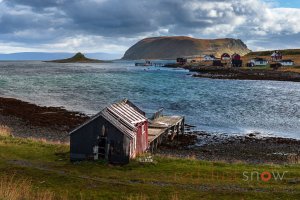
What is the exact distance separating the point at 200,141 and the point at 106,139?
684 inches

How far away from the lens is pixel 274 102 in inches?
3029

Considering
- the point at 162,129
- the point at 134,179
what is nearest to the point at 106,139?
the point at 134,179

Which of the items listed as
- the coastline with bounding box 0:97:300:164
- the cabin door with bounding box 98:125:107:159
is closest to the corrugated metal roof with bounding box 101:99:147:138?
the cabin door with bounding box 98:125:107:159

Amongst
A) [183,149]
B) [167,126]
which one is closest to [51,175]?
[183,149]

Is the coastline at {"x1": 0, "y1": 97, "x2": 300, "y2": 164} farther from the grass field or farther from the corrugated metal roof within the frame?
the grass field

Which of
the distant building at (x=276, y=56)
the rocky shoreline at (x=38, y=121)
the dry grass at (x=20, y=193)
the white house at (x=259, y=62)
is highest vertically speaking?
the distant building at (x=276, y=56)

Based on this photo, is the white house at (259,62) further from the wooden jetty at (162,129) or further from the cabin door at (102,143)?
the cabin door at (102,143)

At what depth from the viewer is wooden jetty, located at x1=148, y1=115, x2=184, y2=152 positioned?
118 ft

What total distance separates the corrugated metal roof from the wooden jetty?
4.82 metres

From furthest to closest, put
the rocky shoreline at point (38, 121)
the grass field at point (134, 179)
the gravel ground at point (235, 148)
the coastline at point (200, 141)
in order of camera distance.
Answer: the rocky shoreline at point (38, 121)
the coastline at point (200, 141)
the gravel ground at point (235, 148)
the grass field at point (134, 179)

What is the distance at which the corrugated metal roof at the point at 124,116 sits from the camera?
2522cm

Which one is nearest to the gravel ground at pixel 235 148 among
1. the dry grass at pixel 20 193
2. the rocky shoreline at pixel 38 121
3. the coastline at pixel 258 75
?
the rocky shoreline at pixel 38 121

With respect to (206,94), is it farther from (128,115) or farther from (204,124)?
(128,115)

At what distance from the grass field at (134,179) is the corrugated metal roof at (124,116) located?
7.52 ft
